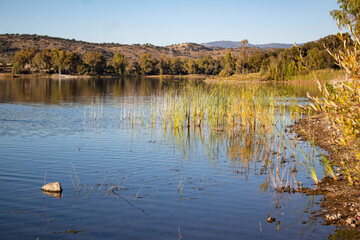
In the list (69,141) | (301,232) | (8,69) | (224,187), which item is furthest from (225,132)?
(8,69)

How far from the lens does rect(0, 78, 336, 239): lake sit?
6.74 metres

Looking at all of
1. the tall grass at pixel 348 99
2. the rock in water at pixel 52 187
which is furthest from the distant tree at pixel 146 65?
the tall grass at pixel 348 99

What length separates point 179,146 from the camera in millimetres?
14367

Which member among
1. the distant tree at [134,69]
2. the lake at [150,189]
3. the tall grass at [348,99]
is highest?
the distant tree at [134,69]

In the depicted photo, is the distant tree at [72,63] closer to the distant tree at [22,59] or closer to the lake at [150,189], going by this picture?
the distant tree at [22,59]

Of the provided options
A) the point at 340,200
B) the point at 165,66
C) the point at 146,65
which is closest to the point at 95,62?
the point at 146,65

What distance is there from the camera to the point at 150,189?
29.6 ft

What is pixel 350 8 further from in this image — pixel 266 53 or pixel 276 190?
pixel 266 53

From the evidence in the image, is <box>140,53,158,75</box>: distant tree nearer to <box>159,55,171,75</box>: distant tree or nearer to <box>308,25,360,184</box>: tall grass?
<box>159,55,171,75</box>: distant tree

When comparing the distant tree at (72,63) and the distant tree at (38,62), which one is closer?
the distant tree at (38,62)

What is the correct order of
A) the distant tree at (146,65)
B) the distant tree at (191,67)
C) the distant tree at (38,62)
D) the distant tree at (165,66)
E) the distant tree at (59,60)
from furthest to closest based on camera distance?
the distant tree at (165,66)
the distant tree at (146,65)
the distant tree at (191,67)
the distant tree at (38,62)
the distant tree at (59,60)

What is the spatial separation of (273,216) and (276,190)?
162 centimetres

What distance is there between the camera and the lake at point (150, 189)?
6742 millimetres

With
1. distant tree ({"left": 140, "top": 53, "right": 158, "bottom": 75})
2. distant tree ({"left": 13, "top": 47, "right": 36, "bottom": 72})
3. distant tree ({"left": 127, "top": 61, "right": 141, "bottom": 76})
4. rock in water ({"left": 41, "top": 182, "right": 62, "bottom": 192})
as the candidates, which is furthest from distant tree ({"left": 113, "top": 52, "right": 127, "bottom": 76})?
rock in water ({"left": 41, "top": 182, "right": 62, "bottom": 192})
